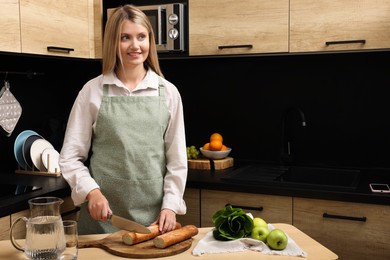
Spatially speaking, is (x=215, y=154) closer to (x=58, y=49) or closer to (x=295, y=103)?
(x=295, y=103)

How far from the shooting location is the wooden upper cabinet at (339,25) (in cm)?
225

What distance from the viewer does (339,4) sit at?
2.32m

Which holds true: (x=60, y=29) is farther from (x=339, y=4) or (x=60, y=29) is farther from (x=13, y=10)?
(x=339, y=4)

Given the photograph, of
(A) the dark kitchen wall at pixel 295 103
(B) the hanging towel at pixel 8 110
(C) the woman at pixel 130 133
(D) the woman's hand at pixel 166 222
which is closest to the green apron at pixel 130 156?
(C) the woman at pixel 130 133

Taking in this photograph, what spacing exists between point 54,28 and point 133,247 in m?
1.47

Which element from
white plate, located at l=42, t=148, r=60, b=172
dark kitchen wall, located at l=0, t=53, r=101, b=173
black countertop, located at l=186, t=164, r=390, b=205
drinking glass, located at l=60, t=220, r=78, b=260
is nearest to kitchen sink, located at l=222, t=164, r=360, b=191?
black countertop, located at l=186, t=164, r=390, b=205

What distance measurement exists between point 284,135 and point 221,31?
672 mm

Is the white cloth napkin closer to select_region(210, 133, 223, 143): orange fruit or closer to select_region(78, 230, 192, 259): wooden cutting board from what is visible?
select_region(78, 230, 192, 259): wooden cutting board

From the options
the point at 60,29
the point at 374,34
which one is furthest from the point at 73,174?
the point at 374,34

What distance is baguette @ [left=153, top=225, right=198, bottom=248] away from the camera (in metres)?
1.38

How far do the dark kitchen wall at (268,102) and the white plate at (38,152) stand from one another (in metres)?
0.19

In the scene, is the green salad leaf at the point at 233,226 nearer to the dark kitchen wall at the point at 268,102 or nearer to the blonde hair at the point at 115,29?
the blonde hair at the point at 115,29

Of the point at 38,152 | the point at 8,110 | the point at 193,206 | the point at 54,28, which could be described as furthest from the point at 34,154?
the point at 193,206

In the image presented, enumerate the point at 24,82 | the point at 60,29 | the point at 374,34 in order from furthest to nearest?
the point at 24,82
the point at 60,29
the point at 374,34
